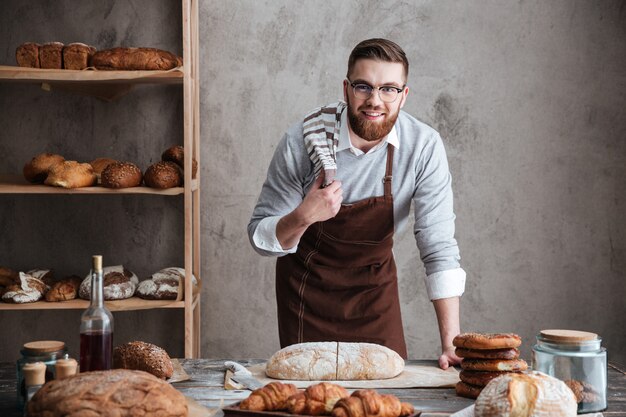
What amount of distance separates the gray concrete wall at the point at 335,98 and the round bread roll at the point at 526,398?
2.30 meters

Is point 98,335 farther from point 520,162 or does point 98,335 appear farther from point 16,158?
point 520,162

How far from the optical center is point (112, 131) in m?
3.68

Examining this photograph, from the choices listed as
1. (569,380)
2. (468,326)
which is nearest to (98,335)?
(569,380)

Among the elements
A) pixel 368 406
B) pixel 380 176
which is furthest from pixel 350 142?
pixel 368 406

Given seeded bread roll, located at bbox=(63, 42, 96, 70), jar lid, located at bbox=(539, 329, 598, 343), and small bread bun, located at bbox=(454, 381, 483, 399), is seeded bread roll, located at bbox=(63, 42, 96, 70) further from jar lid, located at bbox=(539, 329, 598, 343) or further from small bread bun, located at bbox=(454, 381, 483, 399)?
jar lid, located at bbox=(539, 329, 598, 343)

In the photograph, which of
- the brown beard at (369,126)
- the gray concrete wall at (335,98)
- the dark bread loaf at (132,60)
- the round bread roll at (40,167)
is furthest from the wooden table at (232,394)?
the gray concrete wall at (335,98)

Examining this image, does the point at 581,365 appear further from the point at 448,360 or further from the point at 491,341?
the point at 448,360

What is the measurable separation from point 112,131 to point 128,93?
0.66ft

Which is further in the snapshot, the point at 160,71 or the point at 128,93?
the point at 128,93

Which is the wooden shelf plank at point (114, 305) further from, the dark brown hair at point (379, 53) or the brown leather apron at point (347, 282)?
the dark brown hair at point (379, 53)

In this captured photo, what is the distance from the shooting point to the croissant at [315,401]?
4.83 ft

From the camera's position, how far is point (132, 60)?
3197 millimetres

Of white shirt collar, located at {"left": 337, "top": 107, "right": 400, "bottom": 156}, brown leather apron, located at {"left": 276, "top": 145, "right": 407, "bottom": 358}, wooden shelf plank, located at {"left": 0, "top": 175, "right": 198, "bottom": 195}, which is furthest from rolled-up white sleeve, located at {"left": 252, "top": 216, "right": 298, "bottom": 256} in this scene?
wooden shelf plank, located at {"left": 0, "top": 175, "right": 198, "bottom": 195}

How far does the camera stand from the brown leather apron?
8.73ft
